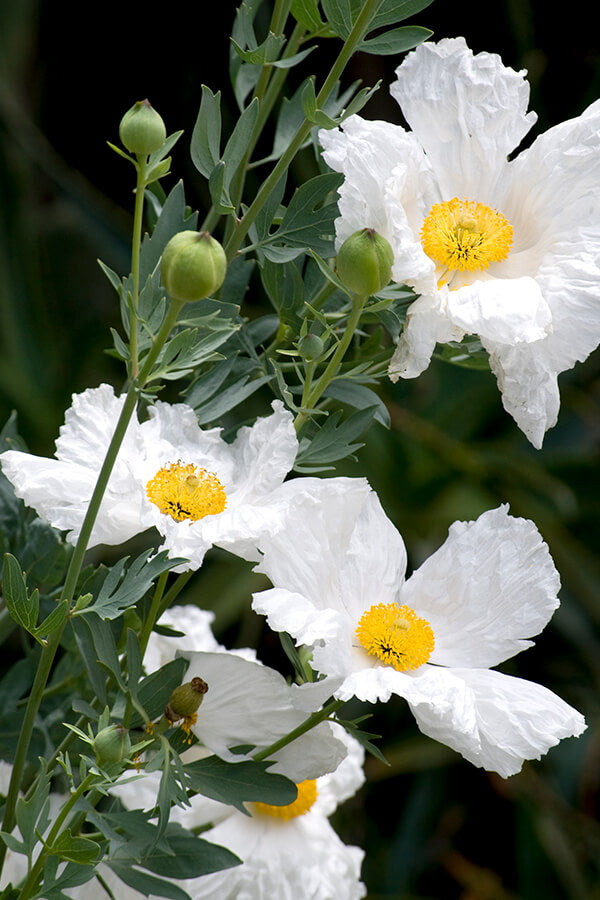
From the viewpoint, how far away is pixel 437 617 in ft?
1.48

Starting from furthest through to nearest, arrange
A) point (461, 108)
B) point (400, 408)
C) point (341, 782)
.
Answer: point (400, 408)
point (341, 782)
point (461, 108)

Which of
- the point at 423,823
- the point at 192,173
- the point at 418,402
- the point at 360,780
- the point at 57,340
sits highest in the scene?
the point at 360,780

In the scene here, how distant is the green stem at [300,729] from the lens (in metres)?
0.41

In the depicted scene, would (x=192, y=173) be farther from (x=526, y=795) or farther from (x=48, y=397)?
(x=526, y=795)

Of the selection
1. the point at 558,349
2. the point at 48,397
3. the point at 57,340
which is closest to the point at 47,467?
the point at 558,349

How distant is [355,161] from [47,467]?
0.16 meters

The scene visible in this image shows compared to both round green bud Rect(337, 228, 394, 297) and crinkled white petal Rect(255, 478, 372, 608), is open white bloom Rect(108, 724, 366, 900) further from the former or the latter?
round green bud Rect(337, 228, 394, 297)

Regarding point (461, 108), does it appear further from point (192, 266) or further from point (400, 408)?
point (400, 408)

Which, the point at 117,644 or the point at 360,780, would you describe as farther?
the point at 360,780

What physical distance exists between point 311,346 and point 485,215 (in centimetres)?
11

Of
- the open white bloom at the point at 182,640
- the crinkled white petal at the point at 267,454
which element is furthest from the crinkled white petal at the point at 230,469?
the open white bloom at the point at 182,640

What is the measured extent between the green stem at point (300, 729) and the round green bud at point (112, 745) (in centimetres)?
7

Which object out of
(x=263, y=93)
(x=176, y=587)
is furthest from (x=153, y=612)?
(x=263, y=93)

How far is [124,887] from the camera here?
0.47m
